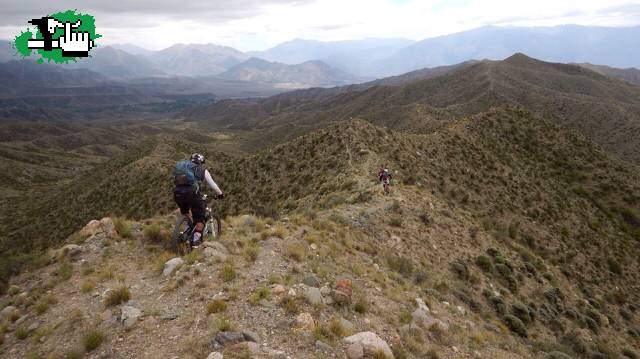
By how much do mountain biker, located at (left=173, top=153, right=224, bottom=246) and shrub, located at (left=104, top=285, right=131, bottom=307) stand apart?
113 inches

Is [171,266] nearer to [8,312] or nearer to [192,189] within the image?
[192,189]

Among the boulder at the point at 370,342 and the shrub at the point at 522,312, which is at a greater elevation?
the boulder at the point at 370,342

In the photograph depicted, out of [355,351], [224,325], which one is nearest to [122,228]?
[224,325]

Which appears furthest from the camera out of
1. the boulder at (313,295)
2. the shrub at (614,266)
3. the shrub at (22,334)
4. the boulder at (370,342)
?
the shrub at (614,266)

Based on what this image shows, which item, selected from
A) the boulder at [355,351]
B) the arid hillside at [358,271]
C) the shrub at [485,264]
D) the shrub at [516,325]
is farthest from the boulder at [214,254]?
the shrub at [485,264]

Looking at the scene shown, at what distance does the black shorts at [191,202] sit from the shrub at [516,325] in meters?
13.6

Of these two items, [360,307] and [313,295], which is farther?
[360,307]

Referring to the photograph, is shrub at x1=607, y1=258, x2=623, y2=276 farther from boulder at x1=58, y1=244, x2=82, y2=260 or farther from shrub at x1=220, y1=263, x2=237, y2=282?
boulder at x1=58, y1=244, x2=82, y2=260

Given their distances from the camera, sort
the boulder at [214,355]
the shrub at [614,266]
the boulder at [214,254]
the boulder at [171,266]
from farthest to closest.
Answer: the shrub at [614,266]
the boulder at [214,254]
the boulder at [171,266]
the boulder at [214,355]

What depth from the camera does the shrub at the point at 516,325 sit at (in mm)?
17797

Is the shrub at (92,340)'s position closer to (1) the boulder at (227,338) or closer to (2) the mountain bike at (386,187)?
(1) the boulder at (227,338)

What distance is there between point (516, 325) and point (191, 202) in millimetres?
14406

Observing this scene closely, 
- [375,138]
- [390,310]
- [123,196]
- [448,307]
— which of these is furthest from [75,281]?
[123,196]

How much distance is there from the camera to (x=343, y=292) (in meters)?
12.4
